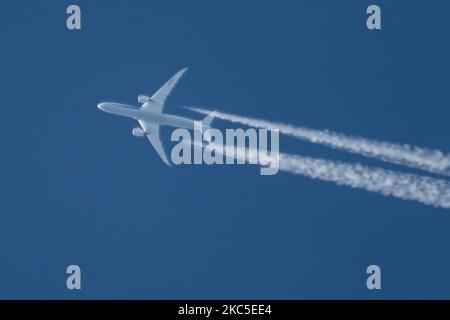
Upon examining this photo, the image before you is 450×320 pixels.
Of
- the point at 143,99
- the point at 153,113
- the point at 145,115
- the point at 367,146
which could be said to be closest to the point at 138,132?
the point at 145,115

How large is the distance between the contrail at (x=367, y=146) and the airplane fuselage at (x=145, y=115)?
8.94 feet

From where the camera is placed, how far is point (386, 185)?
45.3m

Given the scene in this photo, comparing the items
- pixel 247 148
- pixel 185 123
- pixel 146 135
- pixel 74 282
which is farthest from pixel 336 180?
pixel 74 282

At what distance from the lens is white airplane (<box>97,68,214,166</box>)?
5069 cm

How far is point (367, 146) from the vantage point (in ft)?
158

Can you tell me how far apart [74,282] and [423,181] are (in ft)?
72.2

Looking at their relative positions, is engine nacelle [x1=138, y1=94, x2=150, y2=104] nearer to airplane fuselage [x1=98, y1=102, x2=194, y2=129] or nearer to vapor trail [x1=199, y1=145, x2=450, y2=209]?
airplane fuselage [x1=98, y1=102, x2=194, y2=129]

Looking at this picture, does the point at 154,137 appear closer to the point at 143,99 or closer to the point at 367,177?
the point at 143,99

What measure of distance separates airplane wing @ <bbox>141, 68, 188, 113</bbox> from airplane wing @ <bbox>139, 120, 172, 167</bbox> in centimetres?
113

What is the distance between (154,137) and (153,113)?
3530 millimetres

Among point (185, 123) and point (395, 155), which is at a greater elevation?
point (185, 123)

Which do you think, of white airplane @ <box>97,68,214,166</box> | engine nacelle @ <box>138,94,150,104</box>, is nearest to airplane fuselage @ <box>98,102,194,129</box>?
white airplane @ <box>97,68,214,166</box>
